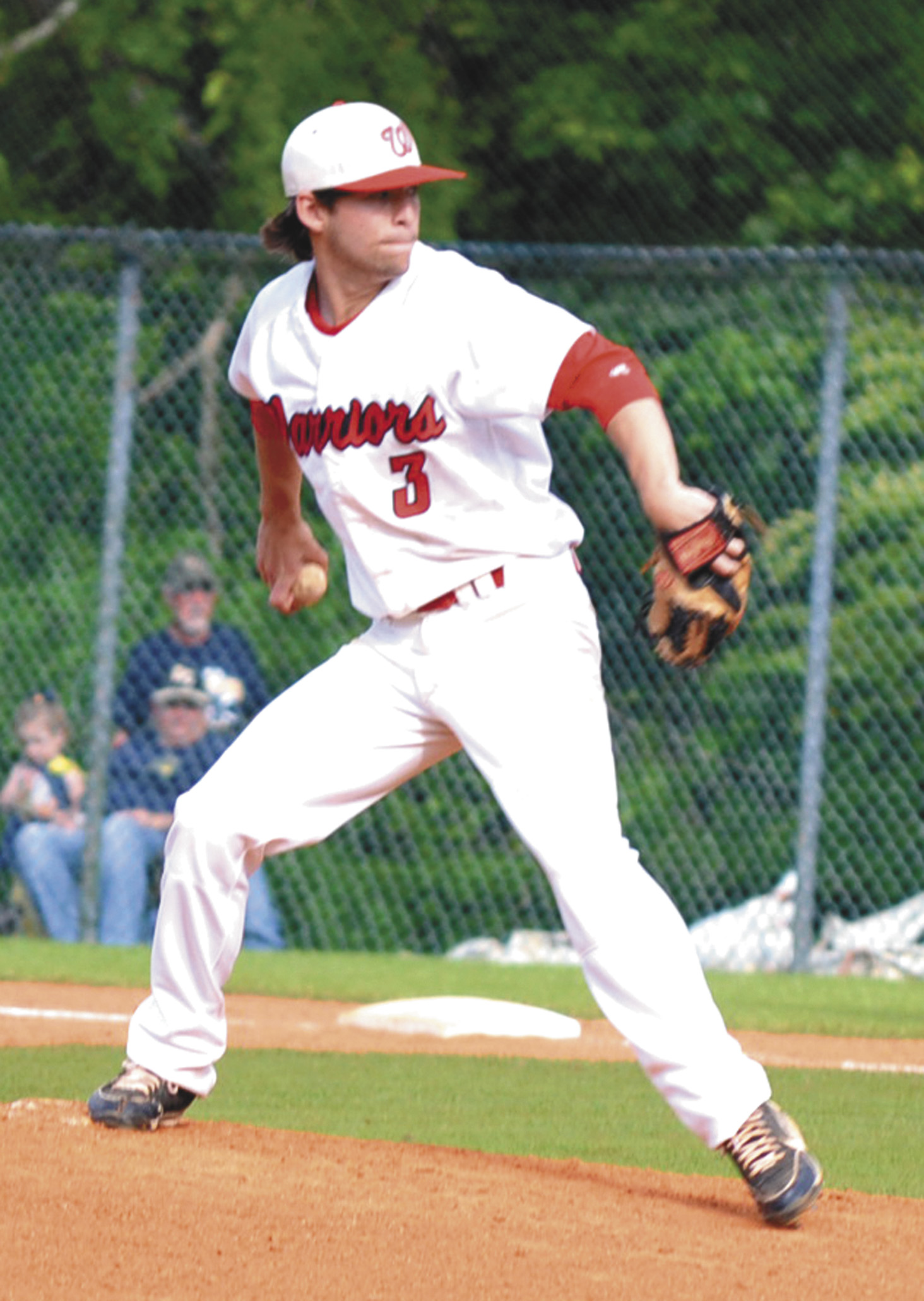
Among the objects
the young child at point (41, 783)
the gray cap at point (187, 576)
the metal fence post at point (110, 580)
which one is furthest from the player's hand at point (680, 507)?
the young child at point (41, 783)

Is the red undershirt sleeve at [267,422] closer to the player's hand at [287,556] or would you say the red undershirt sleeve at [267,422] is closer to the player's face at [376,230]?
the player's hand at [287,556]

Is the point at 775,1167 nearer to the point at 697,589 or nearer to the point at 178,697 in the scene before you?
the point at 697,589

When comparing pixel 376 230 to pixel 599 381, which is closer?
pixel 599 381

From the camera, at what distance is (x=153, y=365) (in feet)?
33.0

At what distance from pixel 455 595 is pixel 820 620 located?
15.1 ft

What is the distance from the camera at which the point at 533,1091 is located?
17.3ft

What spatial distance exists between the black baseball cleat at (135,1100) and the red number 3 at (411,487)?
123 cm

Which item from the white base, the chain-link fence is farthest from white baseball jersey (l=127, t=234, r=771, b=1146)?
the chain-link fence

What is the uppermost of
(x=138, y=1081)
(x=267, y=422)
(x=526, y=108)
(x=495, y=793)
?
(x=526, y=108)

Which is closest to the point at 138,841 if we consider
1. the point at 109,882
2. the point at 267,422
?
the point at 109,882

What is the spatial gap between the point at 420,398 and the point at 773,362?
5.51 meters

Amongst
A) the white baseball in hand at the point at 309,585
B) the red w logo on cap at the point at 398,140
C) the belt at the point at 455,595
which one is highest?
the red w logo on cap at the point at 398,140

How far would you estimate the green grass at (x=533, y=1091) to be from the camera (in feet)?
14.7

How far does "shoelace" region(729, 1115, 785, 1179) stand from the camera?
359cm
